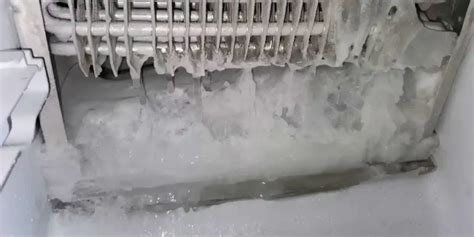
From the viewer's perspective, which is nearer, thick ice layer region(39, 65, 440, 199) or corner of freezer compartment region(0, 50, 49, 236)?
corner of freezer compartment region(0, 50, 49, 236)

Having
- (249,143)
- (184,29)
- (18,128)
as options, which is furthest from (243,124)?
(18,128)

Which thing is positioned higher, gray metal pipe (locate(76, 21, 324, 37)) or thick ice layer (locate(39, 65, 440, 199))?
gray metal pipe (locate(76, 21, 324, 37))

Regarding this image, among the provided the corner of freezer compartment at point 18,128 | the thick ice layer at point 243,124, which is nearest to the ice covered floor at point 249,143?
the thick ice layer at point 243,124

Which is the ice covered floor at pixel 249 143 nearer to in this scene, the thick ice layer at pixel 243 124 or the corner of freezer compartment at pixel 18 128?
the thick ice layer at pixel 243 124

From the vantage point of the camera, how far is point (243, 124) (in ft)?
4.04

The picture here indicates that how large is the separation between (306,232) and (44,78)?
0.60 meters

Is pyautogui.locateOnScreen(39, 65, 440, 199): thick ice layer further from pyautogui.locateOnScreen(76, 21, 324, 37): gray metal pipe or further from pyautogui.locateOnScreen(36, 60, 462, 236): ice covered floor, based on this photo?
pyautogui.locateOnScreen(76, 21, 324, 37): gray metal pipe

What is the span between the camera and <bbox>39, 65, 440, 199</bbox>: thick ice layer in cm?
120

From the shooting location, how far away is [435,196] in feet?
4.22

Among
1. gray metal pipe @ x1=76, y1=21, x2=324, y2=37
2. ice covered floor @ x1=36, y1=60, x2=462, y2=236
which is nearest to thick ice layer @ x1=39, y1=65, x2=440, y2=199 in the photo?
ice covered floor @ x1=36, y1=60, x2=462, y2=236

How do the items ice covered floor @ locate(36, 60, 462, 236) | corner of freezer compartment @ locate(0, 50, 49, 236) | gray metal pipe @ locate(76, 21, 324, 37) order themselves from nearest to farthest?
1. corner of freezer compartment @ locate(0, 50, 49, 236)
2. gray metal pipe @ locate(76, 21, 324, 37)
3. ice covered floor @ locate(36, 60, 462, 236)

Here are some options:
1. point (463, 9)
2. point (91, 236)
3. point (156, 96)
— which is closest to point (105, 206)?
point (91, 236)

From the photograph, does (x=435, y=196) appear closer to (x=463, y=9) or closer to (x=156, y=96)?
(x=463, y=9)

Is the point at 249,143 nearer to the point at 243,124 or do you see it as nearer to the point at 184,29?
the point at 243,124
